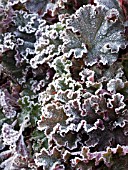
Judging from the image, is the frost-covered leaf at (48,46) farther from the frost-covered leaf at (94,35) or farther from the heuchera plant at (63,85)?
the frost-covered leaf at (94,35)

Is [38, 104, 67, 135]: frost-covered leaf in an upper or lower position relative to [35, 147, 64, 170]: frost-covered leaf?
upper

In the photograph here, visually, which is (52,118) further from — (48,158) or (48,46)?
(48,46)

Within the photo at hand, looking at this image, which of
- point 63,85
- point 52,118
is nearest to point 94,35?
point 63,85

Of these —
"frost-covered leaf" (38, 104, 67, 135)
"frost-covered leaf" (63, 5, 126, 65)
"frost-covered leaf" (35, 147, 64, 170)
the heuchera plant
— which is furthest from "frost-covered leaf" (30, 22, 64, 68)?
"frost-covered leaf" (35, 147, 64, 170)

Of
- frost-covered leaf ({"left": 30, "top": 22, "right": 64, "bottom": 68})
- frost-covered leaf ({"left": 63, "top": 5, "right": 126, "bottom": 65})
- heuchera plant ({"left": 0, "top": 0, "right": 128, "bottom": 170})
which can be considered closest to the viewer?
heuchera plant ({"left": 0, "top": 0, "right": 128, "bottom": 170})

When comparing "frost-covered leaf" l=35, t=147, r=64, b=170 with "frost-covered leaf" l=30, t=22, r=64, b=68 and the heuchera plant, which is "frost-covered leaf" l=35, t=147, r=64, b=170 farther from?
"frost-covered leaf" l=30, t=22, r=64, b=68

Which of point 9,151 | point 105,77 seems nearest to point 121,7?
Answer: point 105,77

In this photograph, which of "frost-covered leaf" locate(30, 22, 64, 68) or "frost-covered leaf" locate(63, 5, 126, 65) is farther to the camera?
"frost-covered leaf" locate(30, 22, 64, 68)
